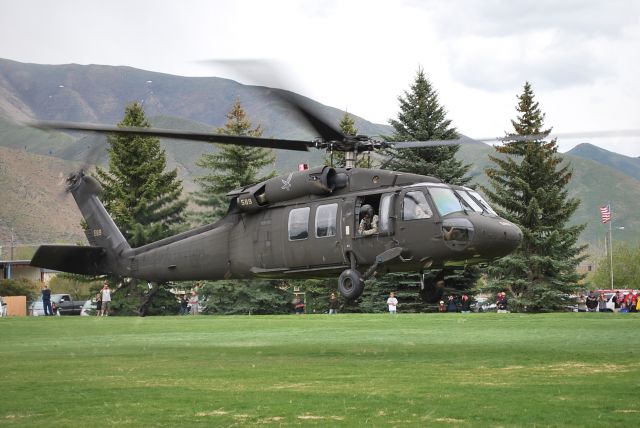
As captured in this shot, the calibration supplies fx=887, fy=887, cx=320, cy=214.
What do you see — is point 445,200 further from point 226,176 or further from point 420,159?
point 226,176

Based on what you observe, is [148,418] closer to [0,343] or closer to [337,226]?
[337,226]

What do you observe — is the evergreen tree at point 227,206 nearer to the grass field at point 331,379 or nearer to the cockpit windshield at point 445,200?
the grass field at point 331,379

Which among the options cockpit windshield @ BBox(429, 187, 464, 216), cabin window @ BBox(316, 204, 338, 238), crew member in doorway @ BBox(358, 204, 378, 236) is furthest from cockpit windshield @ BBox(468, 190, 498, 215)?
cabin window @ BBox(316, 204, 338, 238)

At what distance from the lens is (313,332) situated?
84.7 feet

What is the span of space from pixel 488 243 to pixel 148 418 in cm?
1011

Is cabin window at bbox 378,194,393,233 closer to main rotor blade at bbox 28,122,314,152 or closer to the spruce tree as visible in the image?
main rotor blade at bbox 28,122,314,152

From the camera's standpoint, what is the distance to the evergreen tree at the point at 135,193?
193ft

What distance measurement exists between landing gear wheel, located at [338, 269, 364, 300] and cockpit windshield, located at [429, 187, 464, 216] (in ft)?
7.41

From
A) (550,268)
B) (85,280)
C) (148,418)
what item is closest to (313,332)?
(148,418)

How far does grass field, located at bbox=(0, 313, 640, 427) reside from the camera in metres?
9.83

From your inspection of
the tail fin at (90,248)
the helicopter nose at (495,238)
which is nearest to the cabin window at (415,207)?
the helicopter nose at (495,238)

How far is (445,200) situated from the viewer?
743 inches

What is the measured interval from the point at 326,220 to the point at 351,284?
1.68 metres

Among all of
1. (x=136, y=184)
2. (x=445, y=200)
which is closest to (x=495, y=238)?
(x=445, y=200)
